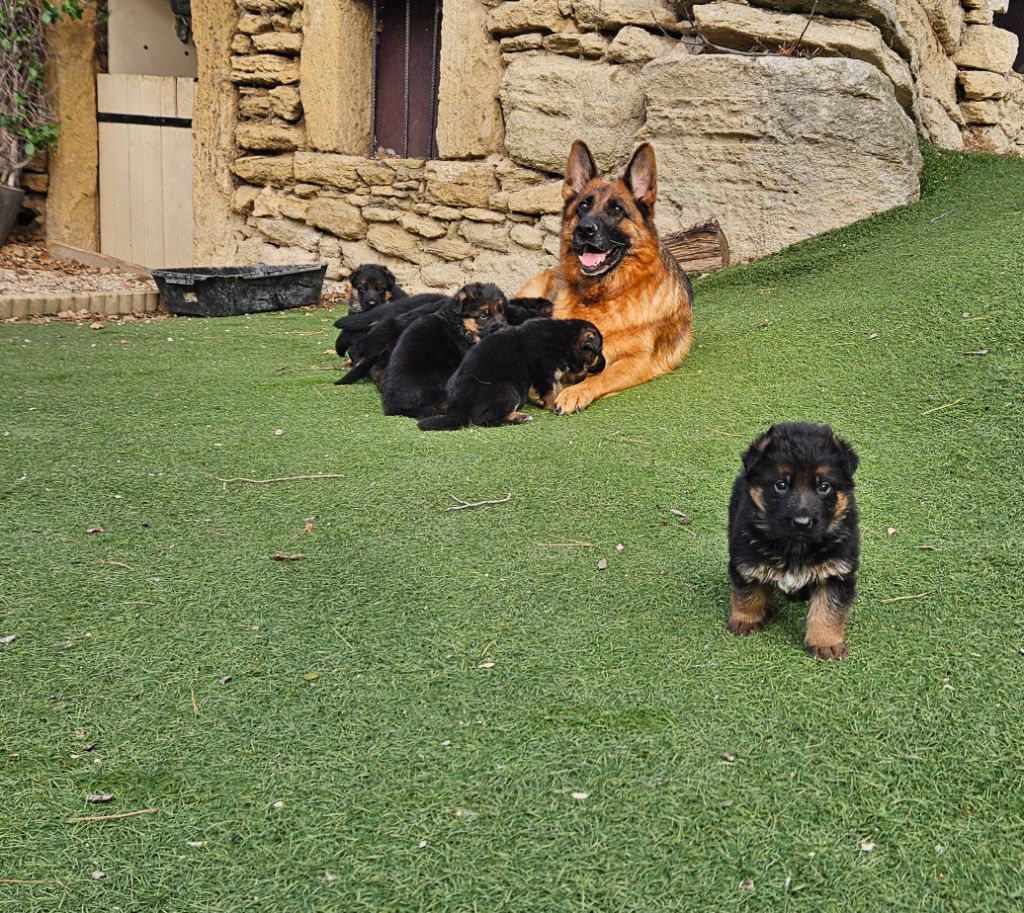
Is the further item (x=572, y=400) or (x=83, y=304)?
(x=83, y=304)

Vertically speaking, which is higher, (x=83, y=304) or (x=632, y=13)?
(x=632, y=13)

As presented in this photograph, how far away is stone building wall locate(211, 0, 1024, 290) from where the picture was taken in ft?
27.6

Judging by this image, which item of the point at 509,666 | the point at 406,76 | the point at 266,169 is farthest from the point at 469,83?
the point at 509,666

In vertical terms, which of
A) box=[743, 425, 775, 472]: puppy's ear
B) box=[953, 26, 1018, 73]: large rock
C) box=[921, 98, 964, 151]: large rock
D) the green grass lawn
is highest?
box=[953, 26, 1018, 73]: large rock

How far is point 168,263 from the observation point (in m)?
12.1

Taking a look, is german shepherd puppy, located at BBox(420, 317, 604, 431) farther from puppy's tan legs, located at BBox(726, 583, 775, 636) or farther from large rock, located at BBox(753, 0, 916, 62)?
large rock, located at BBox(753, 0, 916, 62)

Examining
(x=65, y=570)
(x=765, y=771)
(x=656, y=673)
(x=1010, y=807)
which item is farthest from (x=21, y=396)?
(x=1010, y=807)

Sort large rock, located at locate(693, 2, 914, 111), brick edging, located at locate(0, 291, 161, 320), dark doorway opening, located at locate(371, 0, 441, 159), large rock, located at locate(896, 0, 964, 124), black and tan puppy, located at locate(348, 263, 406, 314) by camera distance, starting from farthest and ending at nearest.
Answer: dark doorway opening, located at locate(371, 0, 441, 159) < large rock, located at locate(896, 0, 964, 124) < brick edging, located at locate(0, 291, 161, 320) < large rock, located at locate(693, 2, 914, 111) < black and tan puppy, located at locate(348, 263, 406, 314)

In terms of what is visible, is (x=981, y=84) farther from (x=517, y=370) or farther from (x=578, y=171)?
(x=517, y=370)

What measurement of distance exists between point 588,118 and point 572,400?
4473 millimetres

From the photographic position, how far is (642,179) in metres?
6.64

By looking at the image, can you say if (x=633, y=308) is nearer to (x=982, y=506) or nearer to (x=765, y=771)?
(x=982, y=506)

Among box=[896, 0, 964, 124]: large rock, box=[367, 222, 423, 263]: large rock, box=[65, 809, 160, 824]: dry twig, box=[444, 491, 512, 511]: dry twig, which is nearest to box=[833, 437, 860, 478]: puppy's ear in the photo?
box=[444, 491, 512, 511]: dry twig

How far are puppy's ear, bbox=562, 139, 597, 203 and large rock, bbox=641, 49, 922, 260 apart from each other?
2.28 meters
